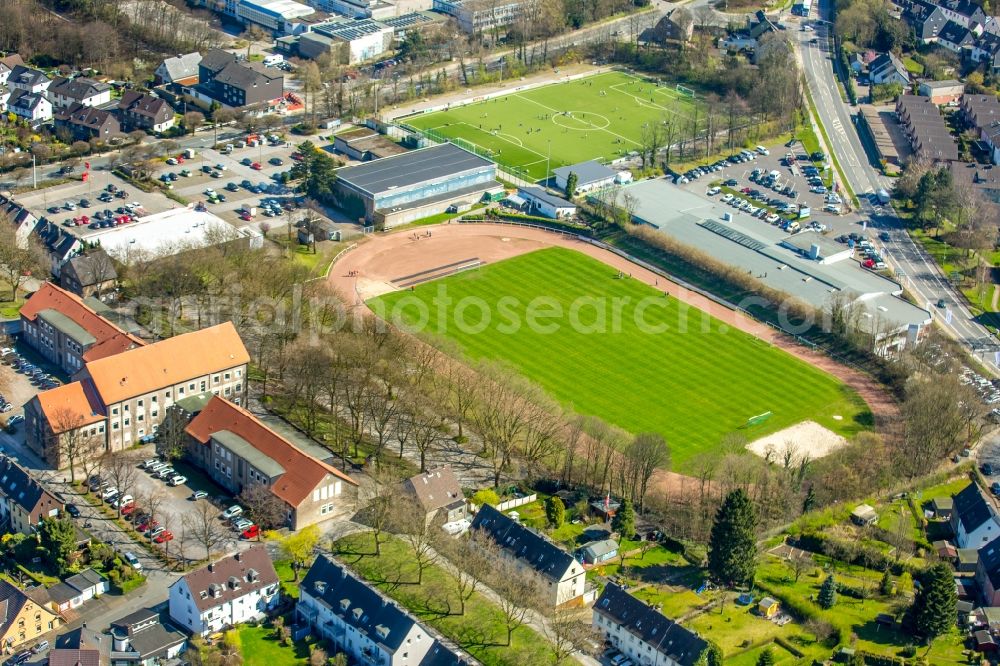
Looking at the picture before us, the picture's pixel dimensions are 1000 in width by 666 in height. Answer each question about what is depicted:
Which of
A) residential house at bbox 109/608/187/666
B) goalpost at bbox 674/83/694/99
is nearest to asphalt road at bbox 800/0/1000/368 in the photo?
goalpost at bbox 674/83/694/99

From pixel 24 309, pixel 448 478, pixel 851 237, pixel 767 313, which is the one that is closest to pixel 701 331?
pixel 767 313

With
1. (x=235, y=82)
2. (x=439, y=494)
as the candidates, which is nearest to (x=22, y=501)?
(x=439, y=494)

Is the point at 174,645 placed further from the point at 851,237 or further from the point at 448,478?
the point at 851,237

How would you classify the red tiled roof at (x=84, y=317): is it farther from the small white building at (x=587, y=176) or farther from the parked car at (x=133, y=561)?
the small white building at (x=587, y=176)

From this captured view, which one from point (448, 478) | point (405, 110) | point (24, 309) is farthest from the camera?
point (405, 110)

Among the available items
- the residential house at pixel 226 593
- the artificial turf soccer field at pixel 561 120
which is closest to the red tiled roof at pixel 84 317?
the residential house at pixel 226 593
